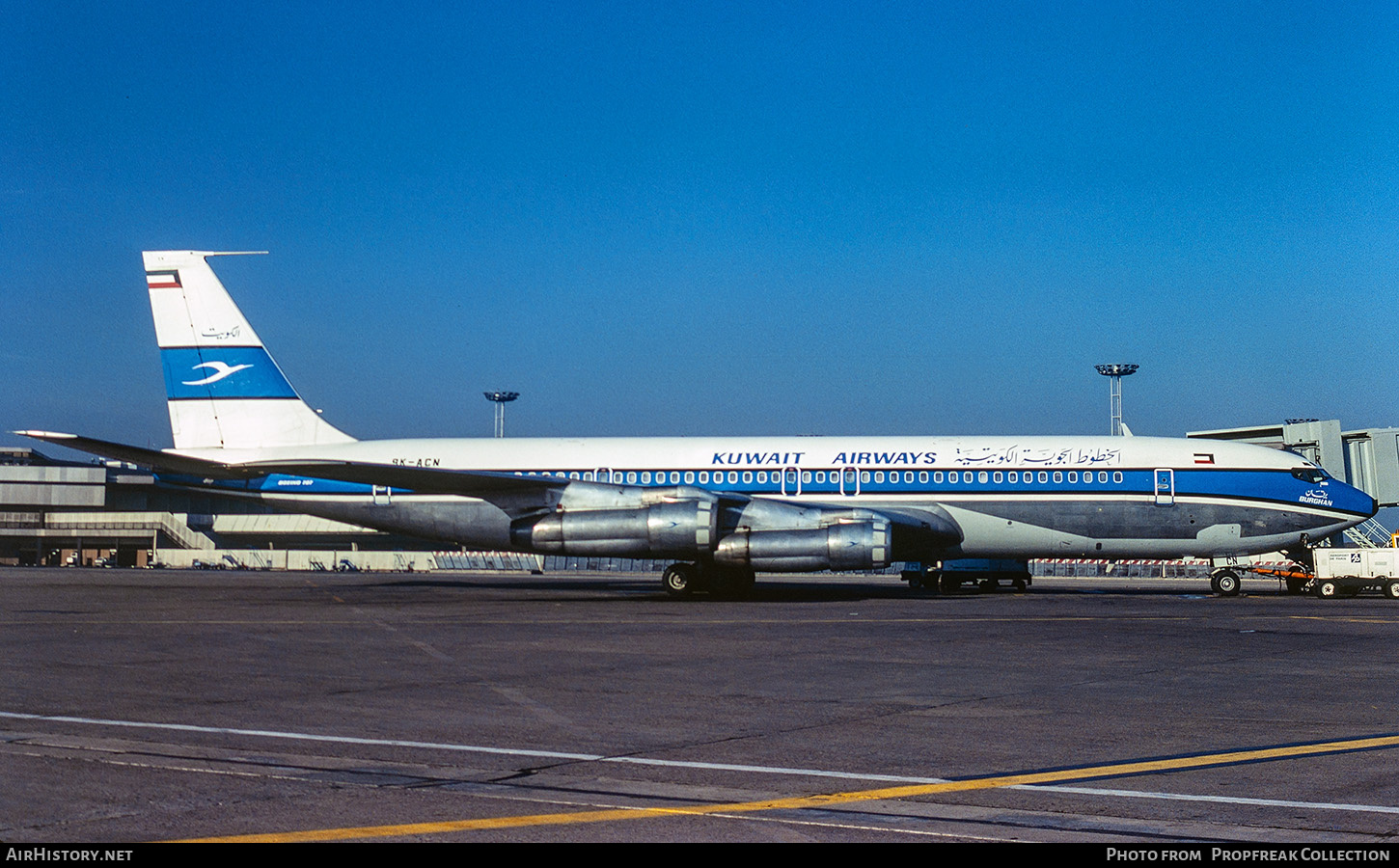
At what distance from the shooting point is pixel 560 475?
3344cm

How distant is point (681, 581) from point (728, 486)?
130 inches

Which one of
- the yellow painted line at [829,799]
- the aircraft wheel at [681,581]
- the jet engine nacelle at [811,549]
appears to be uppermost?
the jet engine nacelle at [811,549]

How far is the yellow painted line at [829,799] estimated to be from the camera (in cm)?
612

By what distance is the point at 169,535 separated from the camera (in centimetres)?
8450

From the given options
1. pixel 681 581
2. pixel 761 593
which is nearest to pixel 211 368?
pixel 681 581

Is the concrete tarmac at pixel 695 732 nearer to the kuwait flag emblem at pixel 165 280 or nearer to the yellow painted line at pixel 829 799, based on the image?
the yellow painted line at pixel 829 799

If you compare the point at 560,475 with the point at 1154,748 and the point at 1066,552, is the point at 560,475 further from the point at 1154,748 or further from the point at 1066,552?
the point at 1154,748

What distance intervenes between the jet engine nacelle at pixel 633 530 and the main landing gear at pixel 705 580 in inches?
59.5

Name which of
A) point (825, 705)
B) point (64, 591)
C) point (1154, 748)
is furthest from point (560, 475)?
point (1154, 748)

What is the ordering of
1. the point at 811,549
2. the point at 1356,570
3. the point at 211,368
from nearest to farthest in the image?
the point at 811,549 < the point at 1356,570 < the point at 211,368

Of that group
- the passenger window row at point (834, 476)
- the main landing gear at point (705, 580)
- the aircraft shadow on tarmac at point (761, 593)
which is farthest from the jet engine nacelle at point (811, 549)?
the passenger window row at point (834, 476)

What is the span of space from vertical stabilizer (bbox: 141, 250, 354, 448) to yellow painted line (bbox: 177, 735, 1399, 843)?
3154cm

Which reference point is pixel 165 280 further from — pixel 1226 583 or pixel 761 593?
pixel 1226 583

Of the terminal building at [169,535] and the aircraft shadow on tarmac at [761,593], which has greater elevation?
the terminal building at [169,535]
